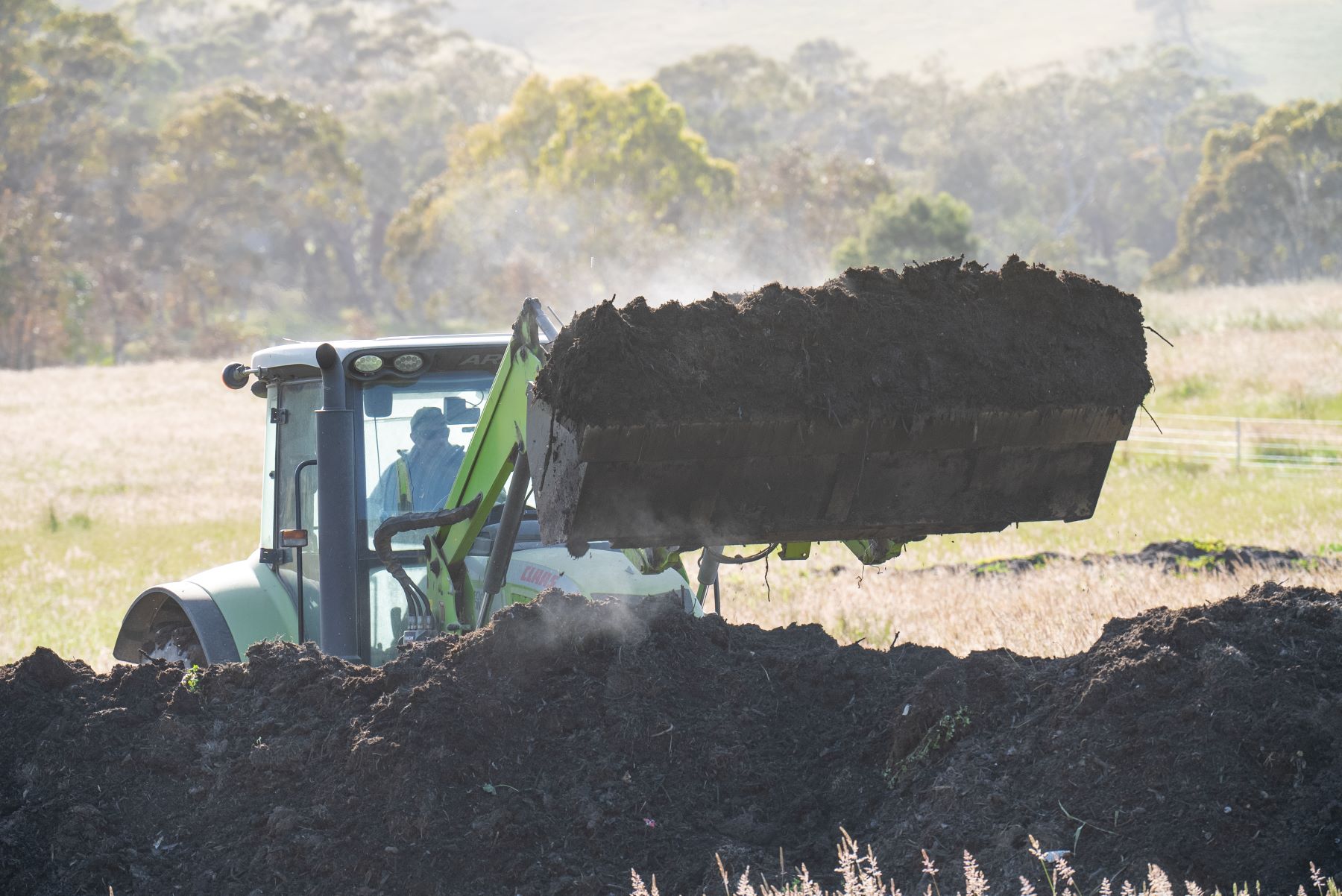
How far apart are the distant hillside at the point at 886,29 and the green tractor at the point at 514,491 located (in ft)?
529

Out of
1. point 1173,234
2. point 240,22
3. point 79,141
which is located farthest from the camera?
point 240,22

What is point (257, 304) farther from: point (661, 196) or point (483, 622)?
point (483, 622)

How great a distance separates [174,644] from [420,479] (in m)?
1.70

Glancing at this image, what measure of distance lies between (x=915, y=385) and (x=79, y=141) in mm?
63982

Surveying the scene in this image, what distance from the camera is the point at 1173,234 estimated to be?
3159 inches

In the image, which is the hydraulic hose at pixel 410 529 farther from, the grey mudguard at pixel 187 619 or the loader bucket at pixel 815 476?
the grey mudguard at pixel 187 619

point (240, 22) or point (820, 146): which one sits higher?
point (240, 22)

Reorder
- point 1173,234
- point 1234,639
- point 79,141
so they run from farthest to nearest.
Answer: point 1173,234, point 79,141, point 1234,639

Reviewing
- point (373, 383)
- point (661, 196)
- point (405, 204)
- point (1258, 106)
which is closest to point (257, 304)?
point (405, 204)

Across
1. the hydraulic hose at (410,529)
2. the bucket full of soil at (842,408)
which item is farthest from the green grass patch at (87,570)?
the bucket full of soil at (842,408)

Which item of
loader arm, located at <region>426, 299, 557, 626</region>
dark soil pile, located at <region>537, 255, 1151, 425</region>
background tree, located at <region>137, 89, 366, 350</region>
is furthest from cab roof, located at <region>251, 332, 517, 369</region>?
background tree, located at <region>137, 89, 366, 350</region>

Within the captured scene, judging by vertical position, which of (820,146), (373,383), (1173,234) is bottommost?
(373,383)

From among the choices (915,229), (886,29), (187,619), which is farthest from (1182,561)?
(886,29)

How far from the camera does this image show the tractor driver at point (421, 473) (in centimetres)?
615
